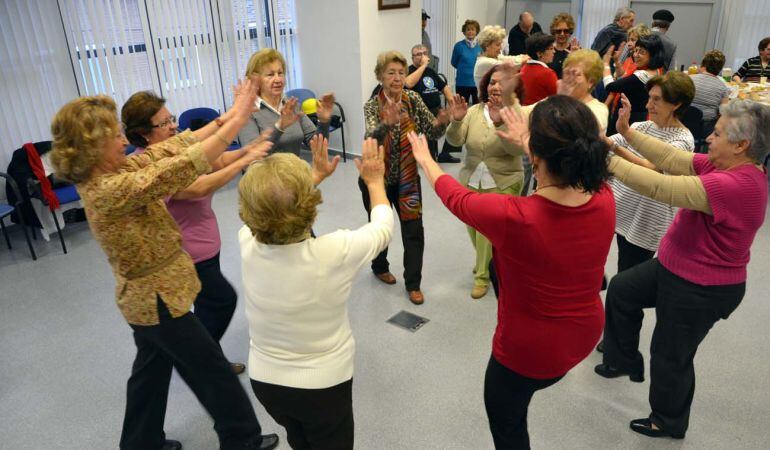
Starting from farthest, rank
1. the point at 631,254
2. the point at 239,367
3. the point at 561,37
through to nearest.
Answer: the point at 561,37 → the point at 239,367 → the point at 631,254

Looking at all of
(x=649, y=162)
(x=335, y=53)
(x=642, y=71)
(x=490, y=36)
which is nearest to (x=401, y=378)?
(x=649, y=162)

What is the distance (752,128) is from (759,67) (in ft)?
17.3

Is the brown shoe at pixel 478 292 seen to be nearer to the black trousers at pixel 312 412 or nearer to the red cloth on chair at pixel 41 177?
the black trousers at pixel 312 412

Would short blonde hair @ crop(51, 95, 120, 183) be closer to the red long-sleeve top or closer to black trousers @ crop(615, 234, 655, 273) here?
the red long-sleeve top

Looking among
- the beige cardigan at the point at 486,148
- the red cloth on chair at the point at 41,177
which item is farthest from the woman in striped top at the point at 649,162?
the red cloth on chair at the point at 41,177

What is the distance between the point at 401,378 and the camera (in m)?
2.84

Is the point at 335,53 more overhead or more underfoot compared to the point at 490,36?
more underfoot

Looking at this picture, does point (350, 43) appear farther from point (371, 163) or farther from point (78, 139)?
point (78, 139)

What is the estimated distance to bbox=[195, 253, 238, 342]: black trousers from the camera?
247 centimetres

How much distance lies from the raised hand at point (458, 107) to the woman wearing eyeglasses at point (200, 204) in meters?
1.24

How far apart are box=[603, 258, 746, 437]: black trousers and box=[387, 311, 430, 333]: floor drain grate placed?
108 cm

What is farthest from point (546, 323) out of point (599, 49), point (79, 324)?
point (599, 49)

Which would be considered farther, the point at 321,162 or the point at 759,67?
the point at 759,67

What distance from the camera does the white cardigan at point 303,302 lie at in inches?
60.1
